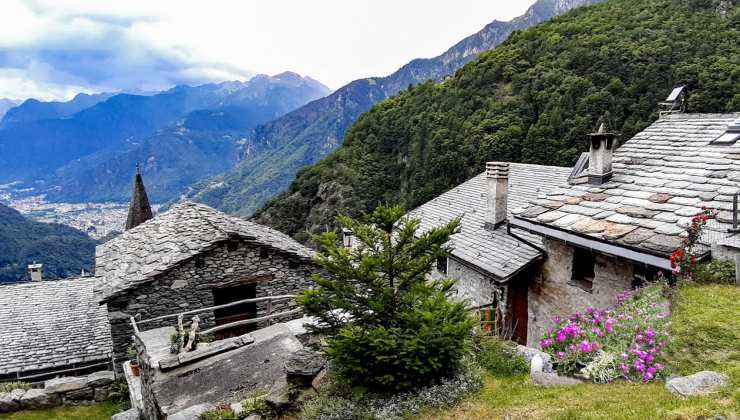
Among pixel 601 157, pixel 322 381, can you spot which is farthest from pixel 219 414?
pixel 601 157

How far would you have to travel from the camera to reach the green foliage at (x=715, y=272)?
5988 mm

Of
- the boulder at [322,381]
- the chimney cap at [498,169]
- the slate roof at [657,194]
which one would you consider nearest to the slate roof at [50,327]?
the boulder at [322,381]

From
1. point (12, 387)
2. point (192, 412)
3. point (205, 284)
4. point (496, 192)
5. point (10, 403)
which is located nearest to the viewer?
point (192, 412)

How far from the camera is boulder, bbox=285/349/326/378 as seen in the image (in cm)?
619

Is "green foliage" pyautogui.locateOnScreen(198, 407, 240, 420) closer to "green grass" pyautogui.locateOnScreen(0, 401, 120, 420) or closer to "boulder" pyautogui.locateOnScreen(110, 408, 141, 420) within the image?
"boulder" pyautogui.locateOnScreen(110, 408, 141, 420)

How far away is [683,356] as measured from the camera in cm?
487

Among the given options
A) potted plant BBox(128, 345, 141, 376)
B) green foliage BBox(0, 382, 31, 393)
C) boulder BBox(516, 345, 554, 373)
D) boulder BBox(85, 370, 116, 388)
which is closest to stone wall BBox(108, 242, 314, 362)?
potted plant BBox(128, 345, 141, 376)

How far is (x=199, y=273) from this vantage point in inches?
512

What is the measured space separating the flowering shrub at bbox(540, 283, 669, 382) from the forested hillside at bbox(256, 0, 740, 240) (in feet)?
111

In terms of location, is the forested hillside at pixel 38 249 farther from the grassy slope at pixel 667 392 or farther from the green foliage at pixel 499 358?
the grassy slope at pixel 667 392

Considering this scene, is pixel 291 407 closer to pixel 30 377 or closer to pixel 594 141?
pixel 594 141

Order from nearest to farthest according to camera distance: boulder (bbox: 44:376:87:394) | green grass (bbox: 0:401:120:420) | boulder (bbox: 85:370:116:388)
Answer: green grass (bbox: 0:401:120:420) → boulder (bbox: 44:376:87:394) → boulder (bbox: 85:370:116:388)

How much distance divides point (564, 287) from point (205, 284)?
9577 mm

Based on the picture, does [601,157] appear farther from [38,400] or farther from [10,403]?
[10,403]
